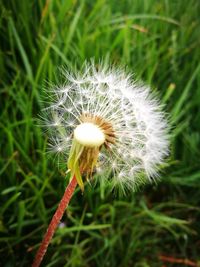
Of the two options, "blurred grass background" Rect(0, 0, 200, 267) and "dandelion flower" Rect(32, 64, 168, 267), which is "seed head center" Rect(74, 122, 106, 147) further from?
"blurred grass background" Rect(0, 0, 200, 267)

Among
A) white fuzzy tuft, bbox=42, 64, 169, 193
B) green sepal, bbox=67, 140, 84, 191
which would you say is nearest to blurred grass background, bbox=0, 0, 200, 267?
white fuzzy tuft, bbox=42, 64, 169, 193

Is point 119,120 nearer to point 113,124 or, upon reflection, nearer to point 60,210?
point 113,124

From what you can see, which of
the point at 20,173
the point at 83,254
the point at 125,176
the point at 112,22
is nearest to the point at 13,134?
the point at 20,173

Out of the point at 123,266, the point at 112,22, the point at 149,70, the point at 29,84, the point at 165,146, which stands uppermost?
the point at 112,22

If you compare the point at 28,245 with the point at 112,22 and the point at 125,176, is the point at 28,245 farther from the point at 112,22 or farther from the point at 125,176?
the point at 112,22

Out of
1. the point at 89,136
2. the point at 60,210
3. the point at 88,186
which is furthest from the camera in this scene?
the point at 88,186

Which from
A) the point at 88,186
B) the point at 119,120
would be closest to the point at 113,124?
the point at 119,120
